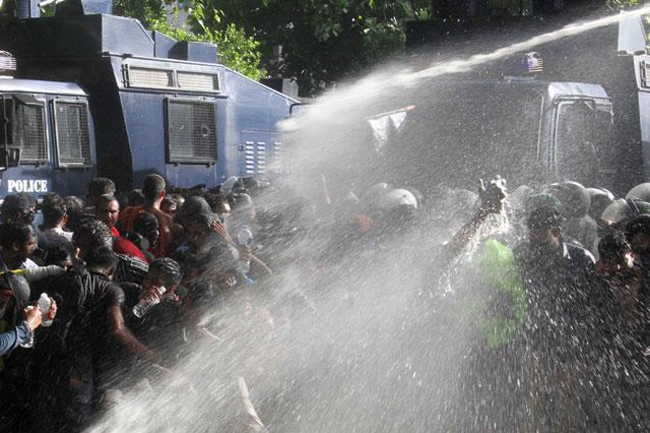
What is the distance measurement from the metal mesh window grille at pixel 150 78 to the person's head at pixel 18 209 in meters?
3.19

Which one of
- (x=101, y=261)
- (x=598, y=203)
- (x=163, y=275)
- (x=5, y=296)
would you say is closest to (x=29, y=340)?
(x=5, y=296)

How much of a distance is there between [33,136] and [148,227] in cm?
248

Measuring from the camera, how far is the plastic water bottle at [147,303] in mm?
5234

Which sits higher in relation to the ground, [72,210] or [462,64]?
[462,64]

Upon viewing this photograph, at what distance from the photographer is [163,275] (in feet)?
17.4

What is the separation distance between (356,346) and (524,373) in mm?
1184

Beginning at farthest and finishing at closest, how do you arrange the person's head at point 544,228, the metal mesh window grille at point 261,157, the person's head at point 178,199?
the metal mesh window grille at point 261,157
the person's head at point 178,199
the person's head at point 544,228

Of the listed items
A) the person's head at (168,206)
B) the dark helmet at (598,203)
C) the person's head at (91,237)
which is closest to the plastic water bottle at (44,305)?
the person's head at (91,237)

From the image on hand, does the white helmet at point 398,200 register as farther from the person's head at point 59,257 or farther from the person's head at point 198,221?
the person's head at point 59,257

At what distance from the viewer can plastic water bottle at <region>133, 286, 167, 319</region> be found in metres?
5.23

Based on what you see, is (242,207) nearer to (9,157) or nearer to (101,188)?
(101,188)

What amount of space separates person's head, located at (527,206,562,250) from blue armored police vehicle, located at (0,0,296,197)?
16.6ft

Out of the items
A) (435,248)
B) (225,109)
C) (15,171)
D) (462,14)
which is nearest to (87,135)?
(15,171)

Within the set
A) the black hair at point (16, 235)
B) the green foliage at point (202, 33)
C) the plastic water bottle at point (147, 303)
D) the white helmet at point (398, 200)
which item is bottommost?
the plastic water bottle at point (147, 303)
